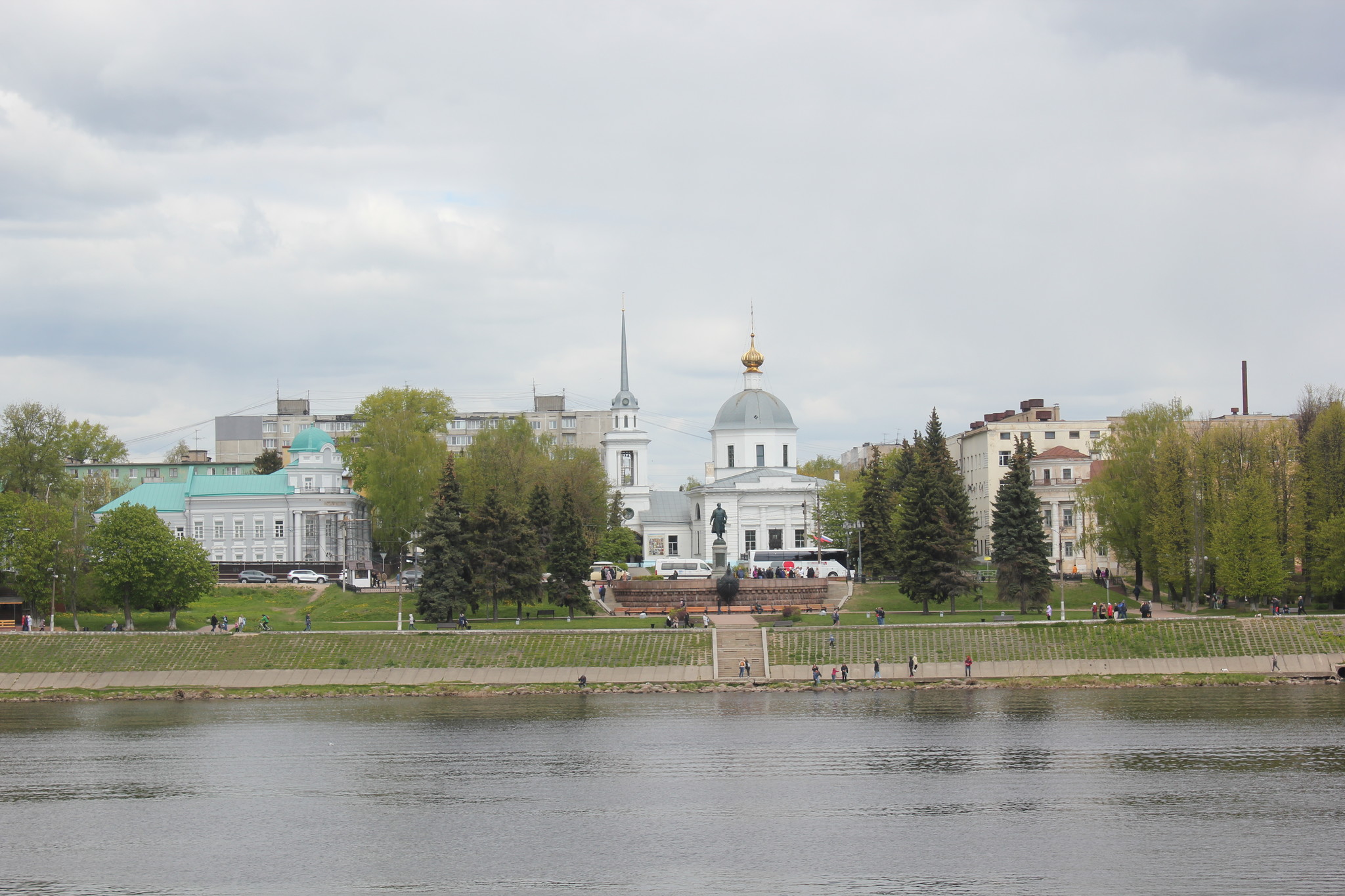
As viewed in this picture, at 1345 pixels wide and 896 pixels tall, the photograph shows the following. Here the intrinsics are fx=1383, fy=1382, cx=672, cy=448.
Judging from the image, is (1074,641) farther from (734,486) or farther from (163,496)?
(163,496)

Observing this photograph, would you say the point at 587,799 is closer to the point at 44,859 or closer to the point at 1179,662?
the point at 44,859

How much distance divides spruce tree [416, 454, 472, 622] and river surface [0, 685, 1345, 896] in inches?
600

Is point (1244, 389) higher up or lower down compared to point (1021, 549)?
higher up

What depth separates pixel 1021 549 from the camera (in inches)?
2478

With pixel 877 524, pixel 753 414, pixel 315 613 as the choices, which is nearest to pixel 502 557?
pixel 315 613

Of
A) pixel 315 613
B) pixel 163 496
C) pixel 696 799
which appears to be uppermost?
pixel 163 496

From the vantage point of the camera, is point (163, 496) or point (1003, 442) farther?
point (1003, 442)

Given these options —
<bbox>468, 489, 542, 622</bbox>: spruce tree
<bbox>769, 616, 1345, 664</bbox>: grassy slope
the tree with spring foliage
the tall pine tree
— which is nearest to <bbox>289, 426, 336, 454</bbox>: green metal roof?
<bbox>468, 489, 542, 622</bbox>: spruce tree

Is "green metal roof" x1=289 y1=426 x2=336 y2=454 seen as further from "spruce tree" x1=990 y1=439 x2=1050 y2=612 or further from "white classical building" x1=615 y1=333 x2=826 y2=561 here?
"spruce tree" x1=990 y1=439 x2=1050 y2=612

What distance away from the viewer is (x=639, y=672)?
5300 cm

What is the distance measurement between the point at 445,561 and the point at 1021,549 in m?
26.2

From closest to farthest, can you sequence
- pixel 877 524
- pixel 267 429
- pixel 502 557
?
1. pixel 502 557
2. pixel 877 524
3. pixel 267 429

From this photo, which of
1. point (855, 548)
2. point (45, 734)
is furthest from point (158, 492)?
point (45, 734)

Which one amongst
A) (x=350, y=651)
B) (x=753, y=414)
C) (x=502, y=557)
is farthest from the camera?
(x=753, y=414)
